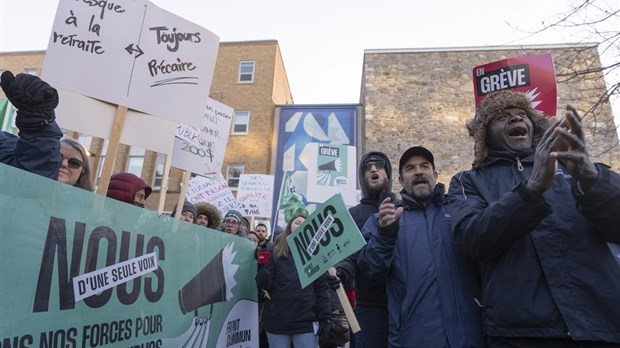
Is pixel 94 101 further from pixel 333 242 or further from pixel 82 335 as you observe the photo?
pixel 333 242

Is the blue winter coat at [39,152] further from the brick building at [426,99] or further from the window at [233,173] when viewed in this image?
the window at [233,173]

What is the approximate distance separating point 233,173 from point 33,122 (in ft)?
55.5

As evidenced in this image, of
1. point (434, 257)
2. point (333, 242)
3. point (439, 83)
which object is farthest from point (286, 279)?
point (439, 83)

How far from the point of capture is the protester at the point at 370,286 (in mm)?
2576

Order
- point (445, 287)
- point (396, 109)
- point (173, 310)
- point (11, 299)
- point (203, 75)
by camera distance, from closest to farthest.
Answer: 1. point (11, 299)
2. point (445, 287)
3. point (173, 310)
4. point (203, 75)
5. point (396, 109)

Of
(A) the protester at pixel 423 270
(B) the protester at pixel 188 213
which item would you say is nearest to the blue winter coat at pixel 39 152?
(A) the protester at pixel 423 270

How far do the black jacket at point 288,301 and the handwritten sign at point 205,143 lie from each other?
62.2 inches

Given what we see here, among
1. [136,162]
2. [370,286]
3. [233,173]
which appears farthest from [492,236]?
[136,162]

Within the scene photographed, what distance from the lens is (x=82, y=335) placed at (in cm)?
175

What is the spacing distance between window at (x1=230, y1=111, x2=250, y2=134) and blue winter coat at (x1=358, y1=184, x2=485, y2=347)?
57.3 ft

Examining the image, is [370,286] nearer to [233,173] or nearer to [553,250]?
[553,250]

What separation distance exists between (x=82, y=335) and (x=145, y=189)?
187cm

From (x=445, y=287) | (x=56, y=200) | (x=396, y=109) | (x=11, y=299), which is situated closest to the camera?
(x=11, y=299)

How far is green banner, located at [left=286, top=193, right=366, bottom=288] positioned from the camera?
8.15ft
